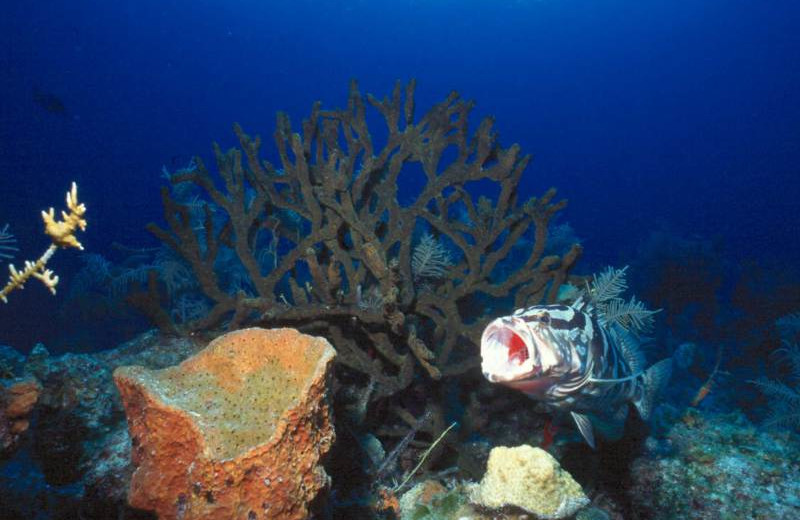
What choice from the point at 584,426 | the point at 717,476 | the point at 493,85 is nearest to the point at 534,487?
the point at 584,426

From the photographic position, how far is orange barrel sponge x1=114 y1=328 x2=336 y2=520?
1.69 meters

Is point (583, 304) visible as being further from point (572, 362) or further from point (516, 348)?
point (516, 348)

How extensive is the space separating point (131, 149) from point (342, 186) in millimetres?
81665

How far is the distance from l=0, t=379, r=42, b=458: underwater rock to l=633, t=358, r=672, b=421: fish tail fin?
3857 mm

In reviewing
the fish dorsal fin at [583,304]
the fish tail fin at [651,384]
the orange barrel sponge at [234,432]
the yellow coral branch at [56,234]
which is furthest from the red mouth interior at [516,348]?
the yellow coral branch at [56,234]

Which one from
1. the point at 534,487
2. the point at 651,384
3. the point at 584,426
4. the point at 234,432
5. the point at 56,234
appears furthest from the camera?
the point at 651,384

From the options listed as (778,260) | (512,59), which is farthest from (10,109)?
(512,59)

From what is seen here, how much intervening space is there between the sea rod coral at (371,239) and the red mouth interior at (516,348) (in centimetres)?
97

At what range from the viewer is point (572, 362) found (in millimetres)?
2420

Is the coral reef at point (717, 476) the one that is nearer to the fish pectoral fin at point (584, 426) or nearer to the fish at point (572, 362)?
the fish at point (572, 362)

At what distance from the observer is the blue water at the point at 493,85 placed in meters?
58.4

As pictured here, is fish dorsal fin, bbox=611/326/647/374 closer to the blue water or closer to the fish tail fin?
the fish tail fin

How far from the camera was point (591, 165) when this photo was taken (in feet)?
330

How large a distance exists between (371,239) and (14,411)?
2332 mm
